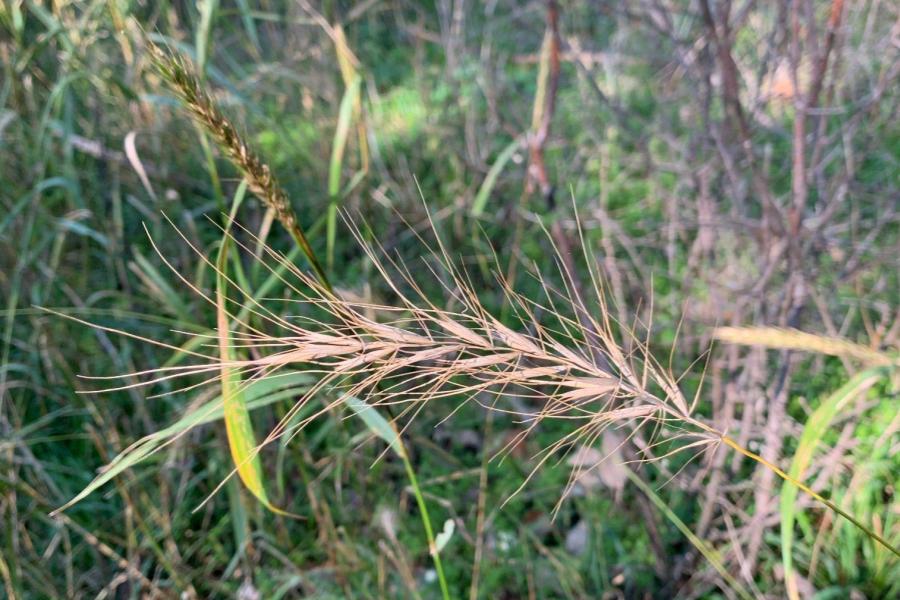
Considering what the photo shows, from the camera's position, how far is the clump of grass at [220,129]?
833 millimetres

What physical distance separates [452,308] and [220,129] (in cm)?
125

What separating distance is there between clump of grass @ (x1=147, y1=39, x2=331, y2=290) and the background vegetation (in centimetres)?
31

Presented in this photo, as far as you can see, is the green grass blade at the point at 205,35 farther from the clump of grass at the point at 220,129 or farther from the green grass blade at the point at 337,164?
the clump of grass at the point at 220,129

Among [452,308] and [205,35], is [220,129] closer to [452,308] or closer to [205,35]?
[205,35]

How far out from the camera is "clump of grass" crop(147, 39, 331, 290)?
0.83 meters

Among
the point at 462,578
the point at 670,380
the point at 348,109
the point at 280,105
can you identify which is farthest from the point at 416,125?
the point at 670,380

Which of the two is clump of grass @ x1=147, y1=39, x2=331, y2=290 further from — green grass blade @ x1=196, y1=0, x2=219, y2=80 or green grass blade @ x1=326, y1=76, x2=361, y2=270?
green grass blade @ x1=196, y1=0, x2=219, y2=80

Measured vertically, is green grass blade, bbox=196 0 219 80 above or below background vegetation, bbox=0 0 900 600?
above

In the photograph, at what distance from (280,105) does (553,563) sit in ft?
6.54

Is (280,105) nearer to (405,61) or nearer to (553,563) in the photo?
(405,61)

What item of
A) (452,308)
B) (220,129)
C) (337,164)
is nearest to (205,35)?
(337,164)

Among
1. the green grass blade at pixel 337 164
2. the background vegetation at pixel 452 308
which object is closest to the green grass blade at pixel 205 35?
the background vegetation at pixel 452 308

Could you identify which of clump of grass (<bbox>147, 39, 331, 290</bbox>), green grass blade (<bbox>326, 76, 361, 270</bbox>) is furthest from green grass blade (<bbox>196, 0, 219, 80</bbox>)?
clump of grass (<bbox>147, 39, 331, 290</bbox>)

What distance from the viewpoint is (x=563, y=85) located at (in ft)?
11.4
